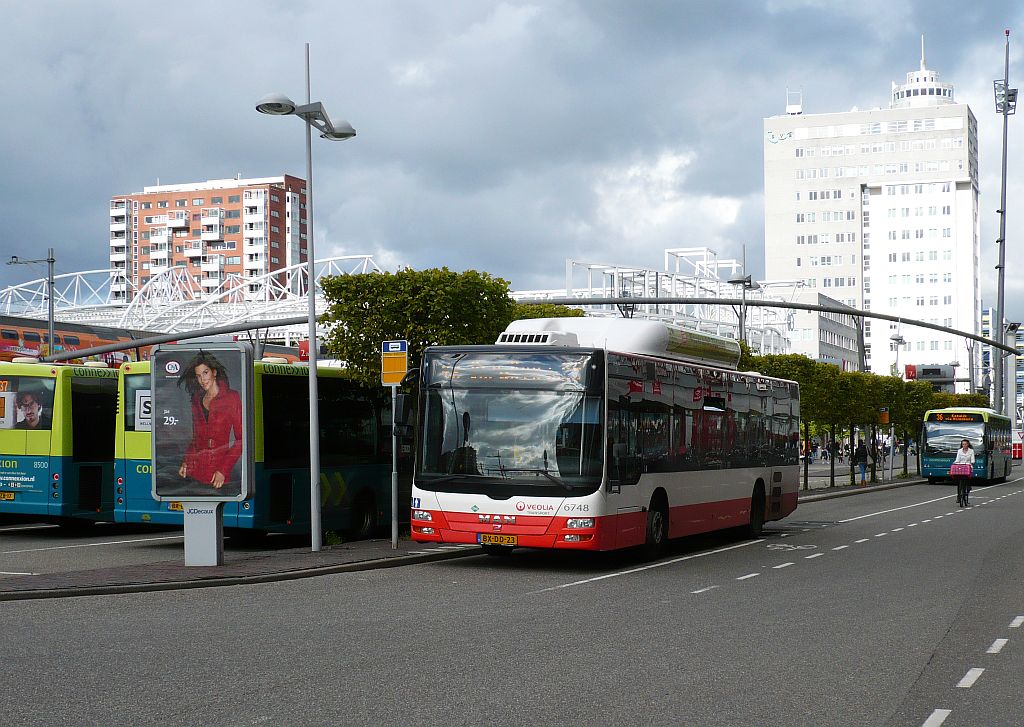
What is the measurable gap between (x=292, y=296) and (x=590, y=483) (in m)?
100

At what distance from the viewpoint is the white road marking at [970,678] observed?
8.68 m

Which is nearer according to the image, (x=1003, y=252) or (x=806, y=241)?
(x=1003, y=252)

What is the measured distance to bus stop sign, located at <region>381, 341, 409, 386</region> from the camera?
18531mm

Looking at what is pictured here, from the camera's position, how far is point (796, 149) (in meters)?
166

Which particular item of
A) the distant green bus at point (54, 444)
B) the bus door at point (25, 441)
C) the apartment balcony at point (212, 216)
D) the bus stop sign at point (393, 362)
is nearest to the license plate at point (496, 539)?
the bus stop sign at point (393, 362)

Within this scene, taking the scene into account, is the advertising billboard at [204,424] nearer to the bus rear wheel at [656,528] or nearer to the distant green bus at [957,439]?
the bus rear wheel at [656,528]

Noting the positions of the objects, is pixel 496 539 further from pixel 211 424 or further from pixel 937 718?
pixel 937 718

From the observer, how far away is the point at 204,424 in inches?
640

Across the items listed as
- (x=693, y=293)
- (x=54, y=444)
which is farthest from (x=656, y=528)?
(x=693, y=293)

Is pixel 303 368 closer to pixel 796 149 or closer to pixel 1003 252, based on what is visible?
pixel 1003 252

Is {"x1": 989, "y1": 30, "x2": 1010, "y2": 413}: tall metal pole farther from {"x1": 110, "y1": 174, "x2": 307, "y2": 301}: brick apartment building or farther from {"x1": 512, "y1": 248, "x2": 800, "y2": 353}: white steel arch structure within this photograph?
{"x1": 110, "y1": 174, "x2": 307, "y2": 301}: brick apartment building

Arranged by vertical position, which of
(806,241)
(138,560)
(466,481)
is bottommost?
(138,560)

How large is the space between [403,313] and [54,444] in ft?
20.4

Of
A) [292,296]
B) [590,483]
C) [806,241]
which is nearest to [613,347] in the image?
[590,483]
